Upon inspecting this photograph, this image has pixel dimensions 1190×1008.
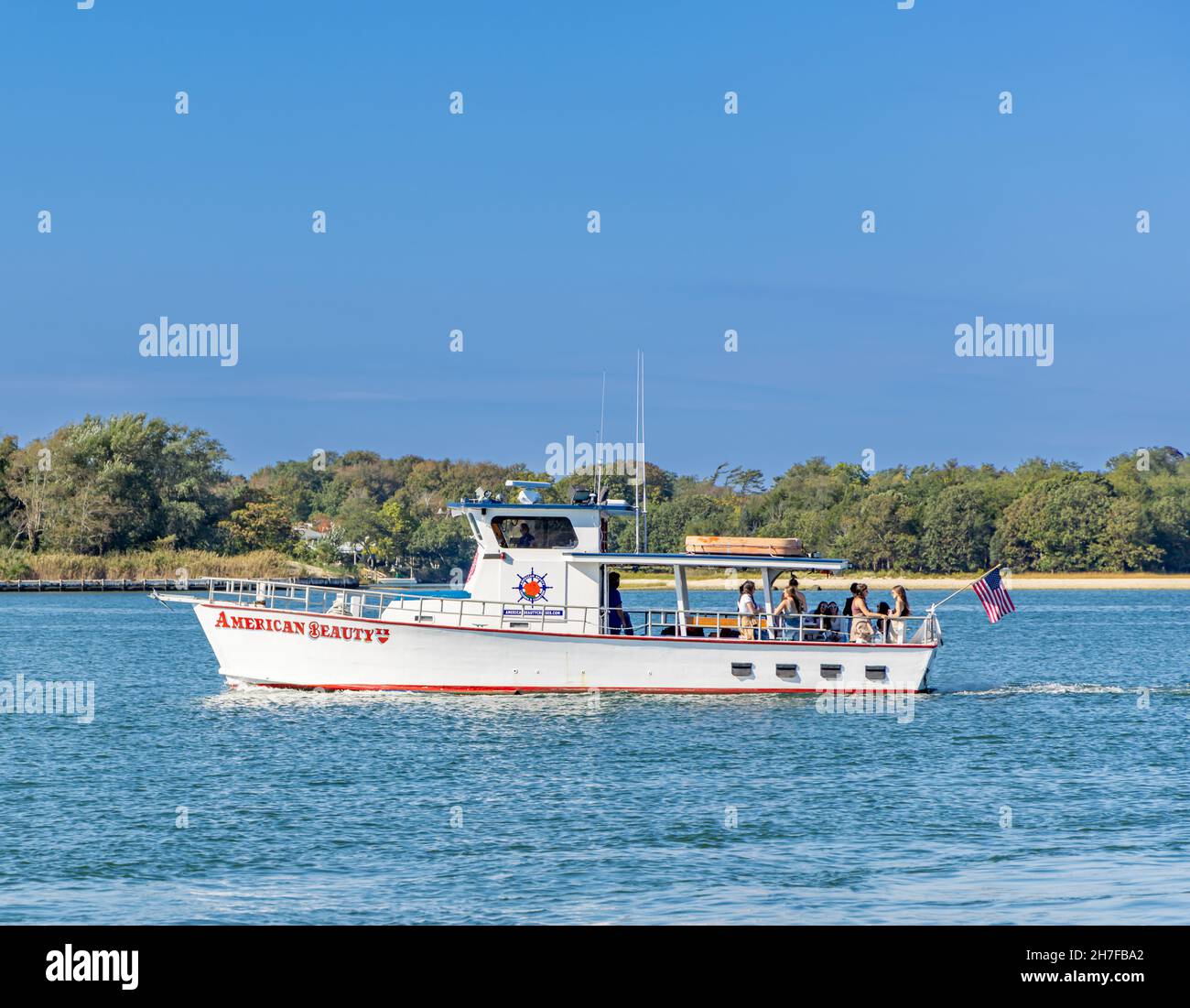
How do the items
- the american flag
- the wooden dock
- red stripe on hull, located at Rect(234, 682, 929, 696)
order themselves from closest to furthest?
red stripe on hull, located at Rect(234, 682, 929, 696) < the american flag < the wooden dock

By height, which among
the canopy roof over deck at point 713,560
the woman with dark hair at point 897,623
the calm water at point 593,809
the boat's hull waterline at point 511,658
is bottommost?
the calm water at point 593,809

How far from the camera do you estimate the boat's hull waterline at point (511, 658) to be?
33.0 m

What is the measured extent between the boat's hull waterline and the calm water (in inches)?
20.7

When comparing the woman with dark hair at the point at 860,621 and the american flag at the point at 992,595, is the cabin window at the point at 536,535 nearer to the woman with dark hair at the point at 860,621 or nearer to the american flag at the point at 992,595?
the woman with dark hair at the point at 860,621

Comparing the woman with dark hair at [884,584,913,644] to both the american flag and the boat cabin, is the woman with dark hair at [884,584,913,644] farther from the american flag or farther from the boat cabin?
the american flag

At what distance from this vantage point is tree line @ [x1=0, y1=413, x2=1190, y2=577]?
127 m

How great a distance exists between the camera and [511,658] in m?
33.1

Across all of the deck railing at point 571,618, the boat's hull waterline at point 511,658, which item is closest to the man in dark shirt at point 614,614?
the deck railing at point 571,618

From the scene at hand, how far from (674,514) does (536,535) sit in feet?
373

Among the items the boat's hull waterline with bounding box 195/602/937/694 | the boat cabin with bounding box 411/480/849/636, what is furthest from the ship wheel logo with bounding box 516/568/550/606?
the boat's hull waterline with bounding box 195/602/937/694

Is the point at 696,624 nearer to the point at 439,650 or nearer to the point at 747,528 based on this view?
the point at 439,650

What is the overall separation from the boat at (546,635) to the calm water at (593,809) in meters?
0.61
